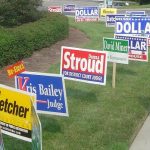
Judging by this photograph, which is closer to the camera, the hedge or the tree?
the hedge

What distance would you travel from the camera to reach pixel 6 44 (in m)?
Answer: 12.7

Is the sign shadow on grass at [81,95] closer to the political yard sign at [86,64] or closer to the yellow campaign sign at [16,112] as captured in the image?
the political yard sign at [86,64]

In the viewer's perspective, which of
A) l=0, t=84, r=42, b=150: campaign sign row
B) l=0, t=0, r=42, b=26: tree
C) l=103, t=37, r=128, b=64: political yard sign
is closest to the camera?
l=0, t=84, r=42, b=150: campaign sign row

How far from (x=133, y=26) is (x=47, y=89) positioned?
677 centimetres

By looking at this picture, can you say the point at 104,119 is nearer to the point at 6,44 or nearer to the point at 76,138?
the point at 76,138

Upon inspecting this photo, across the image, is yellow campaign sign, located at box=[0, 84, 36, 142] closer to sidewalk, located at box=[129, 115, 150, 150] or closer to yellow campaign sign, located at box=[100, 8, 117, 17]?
sidewalk, located at box=[129, 115, 150, 150]

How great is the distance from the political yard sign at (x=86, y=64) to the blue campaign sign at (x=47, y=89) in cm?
215

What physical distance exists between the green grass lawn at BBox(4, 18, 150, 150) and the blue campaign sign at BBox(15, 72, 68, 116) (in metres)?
0.47

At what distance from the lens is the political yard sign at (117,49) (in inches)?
424

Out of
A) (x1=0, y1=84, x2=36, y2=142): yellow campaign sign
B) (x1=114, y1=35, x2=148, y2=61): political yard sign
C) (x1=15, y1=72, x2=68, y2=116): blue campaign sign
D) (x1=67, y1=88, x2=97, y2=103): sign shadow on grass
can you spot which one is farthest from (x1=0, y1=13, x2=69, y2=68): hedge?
(x1=0, y1=84, x2=36, y2=142): yellow campaign sign

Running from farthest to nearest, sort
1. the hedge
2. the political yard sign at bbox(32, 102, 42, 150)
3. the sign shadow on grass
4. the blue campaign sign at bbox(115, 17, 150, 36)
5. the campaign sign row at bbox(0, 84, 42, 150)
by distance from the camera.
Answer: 1. the blue campaign sign at bbox(115, 17, 150, 36)
2. the hedge
3. the sign shadow on grass
4. the campaign sign row at bbox(0, 84, 42, 150)
5. the political yard sign at bbox(32, 102, 42, 150)

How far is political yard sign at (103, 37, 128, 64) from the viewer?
10.8m

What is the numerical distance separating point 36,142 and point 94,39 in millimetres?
14721

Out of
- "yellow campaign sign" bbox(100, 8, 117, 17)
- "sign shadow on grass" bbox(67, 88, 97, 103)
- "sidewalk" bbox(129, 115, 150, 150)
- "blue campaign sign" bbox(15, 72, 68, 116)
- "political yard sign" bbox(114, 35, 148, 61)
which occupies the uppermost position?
"blue campaign sign" bbox(15, 72, 68, 116)
